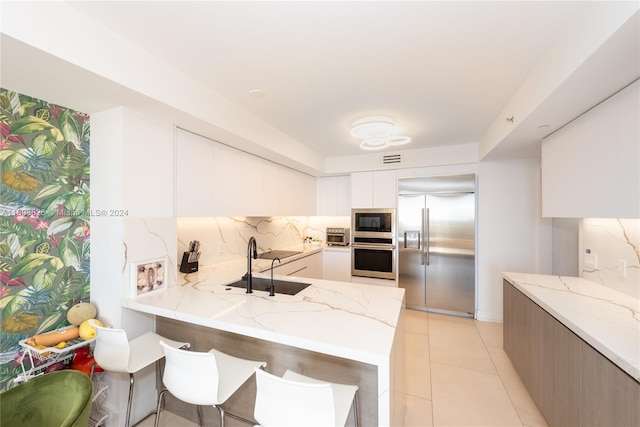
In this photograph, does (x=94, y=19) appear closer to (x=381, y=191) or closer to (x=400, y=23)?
(x=400, y=23)

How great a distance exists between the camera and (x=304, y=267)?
375 cm

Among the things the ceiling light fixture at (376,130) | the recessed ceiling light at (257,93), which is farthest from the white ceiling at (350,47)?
the ceiling light fixture at (376,130)

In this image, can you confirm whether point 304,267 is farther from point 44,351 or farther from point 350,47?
point 350,47

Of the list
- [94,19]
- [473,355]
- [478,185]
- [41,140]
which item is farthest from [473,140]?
[41,140]

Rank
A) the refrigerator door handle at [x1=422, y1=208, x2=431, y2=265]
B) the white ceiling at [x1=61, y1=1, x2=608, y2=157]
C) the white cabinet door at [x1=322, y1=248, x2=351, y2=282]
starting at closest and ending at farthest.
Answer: the white ceiling at [x1=61, y1=1, x2=608, y2=157] < the refrigerator door handle at [x1=422, y1=208, x2=431, y2=265] < the white cabinet door at [x1=322, y1=248, x2=351, y2=282]

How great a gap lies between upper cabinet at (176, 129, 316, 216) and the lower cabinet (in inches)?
106

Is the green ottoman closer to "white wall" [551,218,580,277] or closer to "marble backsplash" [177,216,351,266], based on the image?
"marble backsplash" [177,216,351,266]

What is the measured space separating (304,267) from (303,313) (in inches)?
87.3

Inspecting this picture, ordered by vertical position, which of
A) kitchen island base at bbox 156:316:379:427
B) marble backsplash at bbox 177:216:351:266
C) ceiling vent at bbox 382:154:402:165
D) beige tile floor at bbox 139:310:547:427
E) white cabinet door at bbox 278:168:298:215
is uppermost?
ceiling vent at bbox 382:154:402:165

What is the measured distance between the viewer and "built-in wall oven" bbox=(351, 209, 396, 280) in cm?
401

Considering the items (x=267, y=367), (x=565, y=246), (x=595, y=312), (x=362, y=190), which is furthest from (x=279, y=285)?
(x=565, y=246)

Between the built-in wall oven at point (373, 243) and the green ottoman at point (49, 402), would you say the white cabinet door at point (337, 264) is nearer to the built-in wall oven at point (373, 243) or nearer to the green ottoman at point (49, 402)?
the built-in wall oven at point (373, 243)

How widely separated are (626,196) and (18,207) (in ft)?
11.5

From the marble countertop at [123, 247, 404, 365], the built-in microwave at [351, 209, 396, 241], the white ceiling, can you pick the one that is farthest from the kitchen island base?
the built-in microwave at [351, 209, 396, 241]
